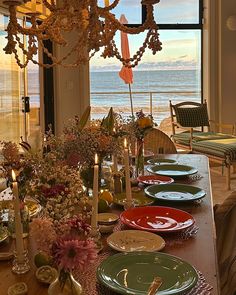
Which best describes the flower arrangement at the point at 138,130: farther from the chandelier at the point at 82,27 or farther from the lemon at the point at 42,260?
the lemon at the point at 42,260

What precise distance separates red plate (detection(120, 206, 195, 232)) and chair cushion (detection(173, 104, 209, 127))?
441 cm

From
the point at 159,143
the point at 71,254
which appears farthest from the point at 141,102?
the point at 71,254

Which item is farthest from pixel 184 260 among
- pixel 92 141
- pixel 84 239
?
pixel 92 141

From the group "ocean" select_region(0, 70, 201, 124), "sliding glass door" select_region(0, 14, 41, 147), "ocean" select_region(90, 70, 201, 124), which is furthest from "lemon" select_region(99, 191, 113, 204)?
"ocean" select_region(90, 70, 201, 124)

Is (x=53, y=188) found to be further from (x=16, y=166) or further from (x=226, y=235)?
(x=226, y=235)

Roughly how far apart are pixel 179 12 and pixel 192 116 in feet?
5.35

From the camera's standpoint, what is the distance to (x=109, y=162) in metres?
2.56

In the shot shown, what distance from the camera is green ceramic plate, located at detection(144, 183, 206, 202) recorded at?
2104 mm

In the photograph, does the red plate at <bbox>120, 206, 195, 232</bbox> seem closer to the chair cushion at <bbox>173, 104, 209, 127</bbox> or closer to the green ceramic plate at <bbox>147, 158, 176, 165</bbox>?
the green ceramic plate at <bbox>147, 158, 176, 165</bbox>

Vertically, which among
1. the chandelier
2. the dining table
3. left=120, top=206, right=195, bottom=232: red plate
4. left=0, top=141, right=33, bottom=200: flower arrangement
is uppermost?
the chandelier

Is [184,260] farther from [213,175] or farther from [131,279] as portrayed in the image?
[213,175]

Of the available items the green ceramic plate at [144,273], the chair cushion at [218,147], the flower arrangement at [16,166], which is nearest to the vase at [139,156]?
the flower arrangement at [16,166]

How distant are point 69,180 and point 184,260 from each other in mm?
467

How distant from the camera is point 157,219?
1843mm
